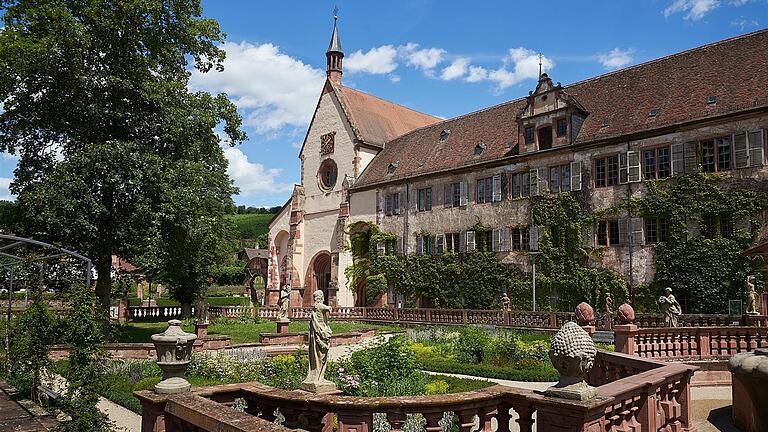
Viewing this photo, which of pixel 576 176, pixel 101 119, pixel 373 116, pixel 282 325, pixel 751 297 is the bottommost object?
pixel 282 325

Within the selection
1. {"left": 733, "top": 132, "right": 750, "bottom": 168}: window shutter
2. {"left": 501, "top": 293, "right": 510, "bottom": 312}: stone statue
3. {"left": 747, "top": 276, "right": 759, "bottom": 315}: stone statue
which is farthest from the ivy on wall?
{"left": 501, "top": 293, "right": 510, "bottom": 312}: stone statue

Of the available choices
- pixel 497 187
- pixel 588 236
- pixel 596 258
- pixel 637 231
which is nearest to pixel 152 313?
pixel 497 187

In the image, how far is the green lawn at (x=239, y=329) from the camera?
25.8m

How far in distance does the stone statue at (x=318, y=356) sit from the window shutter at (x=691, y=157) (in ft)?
68.4

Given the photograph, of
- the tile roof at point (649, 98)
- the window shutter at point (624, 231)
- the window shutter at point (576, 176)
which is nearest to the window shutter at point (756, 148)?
the tile roof at point (649, 98)

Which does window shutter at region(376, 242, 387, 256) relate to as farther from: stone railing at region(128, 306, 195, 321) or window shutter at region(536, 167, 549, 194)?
stone railing at region(128, 306, 195, 321)

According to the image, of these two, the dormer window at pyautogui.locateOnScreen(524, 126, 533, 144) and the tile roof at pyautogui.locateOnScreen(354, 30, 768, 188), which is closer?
the tile roof at pyautogui.locateOnScreen(354, 30, 768, 188)

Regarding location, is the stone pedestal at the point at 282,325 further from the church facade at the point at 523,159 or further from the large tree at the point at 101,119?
the church facade at the point at 523,159

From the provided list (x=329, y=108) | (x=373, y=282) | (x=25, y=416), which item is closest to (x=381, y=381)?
(x=25, y=416)

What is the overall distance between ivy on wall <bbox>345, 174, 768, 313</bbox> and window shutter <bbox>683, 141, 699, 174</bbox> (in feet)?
1.35

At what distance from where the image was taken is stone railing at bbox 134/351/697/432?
5164 mm

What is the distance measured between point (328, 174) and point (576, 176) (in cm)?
2139

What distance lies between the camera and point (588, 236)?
90.4 ft

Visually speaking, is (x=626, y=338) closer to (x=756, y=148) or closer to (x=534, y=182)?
(x=756, y=148)
